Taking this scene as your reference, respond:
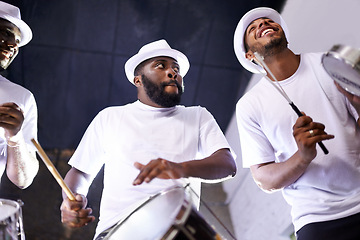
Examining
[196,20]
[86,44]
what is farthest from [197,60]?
[86,44]

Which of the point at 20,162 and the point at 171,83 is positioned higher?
the point at 171,83

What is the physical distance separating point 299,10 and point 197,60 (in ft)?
3.51

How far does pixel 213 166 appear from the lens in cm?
205

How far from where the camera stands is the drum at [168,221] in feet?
4.60

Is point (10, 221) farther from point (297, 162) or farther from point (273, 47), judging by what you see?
point (273, 47)

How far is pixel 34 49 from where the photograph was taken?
454cm

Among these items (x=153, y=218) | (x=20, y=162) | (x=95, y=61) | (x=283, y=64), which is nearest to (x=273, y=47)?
(x=283, y=64)

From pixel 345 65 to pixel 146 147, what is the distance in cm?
91

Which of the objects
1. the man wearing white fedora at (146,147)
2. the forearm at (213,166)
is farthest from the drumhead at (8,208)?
the forearm at (213,166)

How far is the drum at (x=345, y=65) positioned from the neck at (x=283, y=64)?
387mm

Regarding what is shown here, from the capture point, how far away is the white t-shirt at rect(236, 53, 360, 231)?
6.50 ft

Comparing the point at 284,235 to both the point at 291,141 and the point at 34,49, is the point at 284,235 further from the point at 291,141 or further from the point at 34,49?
the point at 34,49

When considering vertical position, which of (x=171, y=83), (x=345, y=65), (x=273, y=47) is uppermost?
(x=345, y=65)

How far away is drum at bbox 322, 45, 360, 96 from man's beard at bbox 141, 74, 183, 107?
79 cm
